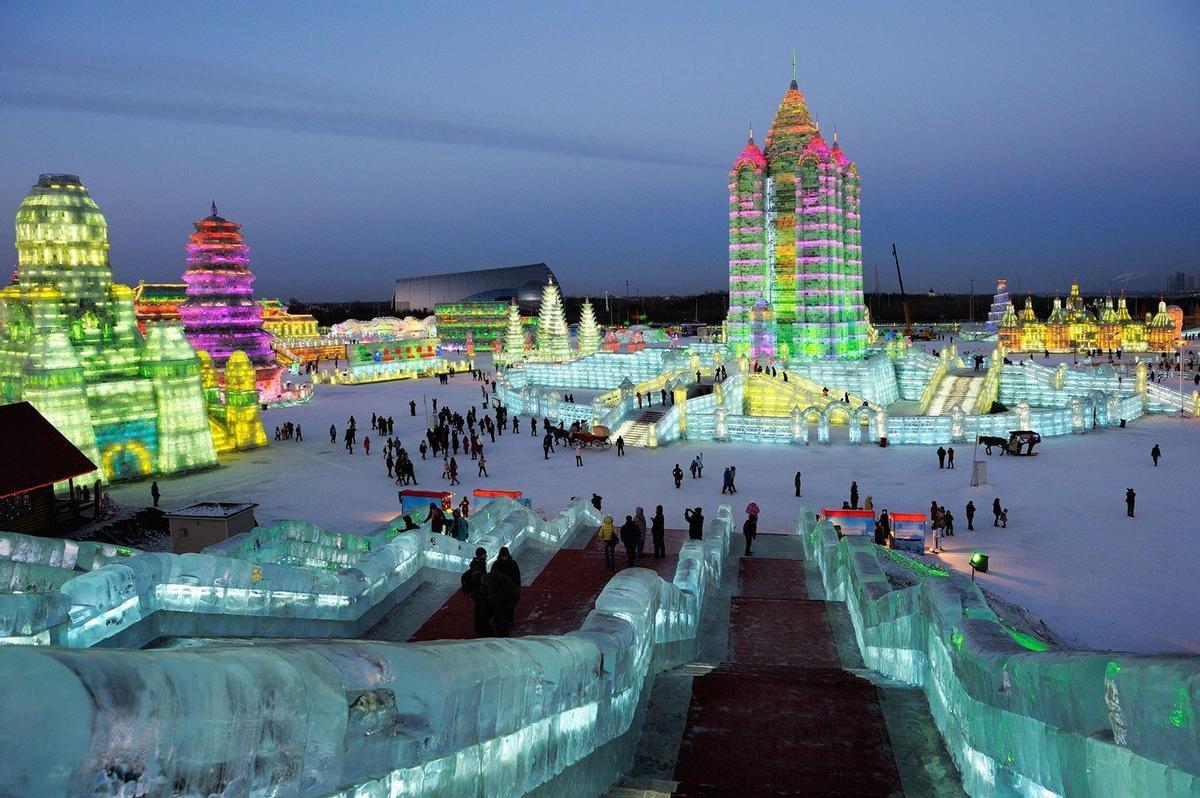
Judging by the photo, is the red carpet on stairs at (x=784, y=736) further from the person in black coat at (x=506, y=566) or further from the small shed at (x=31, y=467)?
the small shed at (x=31, y=467)

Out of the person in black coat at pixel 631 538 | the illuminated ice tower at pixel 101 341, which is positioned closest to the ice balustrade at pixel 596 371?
the illuminated ice tower at pixel 101 341

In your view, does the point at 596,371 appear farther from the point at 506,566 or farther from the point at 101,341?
the point at 506,566

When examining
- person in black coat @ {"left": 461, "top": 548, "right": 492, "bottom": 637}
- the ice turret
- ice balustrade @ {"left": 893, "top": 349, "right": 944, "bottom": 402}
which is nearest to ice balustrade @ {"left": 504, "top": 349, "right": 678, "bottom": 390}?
ice balustrade @ {"left": 893, "top": 349, "right": 944, "bottom": 402}

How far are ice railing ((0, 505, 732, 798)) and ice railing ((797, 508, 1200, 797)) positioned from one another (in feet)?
6.97

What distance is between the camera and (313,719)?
113 inches

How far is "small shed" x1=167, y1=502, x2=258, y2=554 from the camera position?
15.6 m

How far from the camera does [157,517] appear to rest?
22.0 metres

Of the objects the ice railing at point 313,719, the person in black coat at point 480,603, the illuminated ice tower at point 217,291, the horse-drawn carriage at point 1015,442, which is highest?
the illuminated ice tower at point 217,291

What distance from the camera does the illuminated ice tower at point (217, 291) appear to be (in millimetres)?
→ 45406

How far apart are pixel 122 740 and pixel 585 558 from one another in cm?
1189

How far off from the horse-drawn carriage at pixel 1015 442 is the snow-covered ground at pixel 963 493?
53 cm

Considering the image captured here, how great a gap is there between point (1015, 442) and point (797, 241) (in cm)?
2661

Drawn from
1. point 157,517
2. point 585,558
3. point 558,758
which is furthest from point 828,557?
point 157,517

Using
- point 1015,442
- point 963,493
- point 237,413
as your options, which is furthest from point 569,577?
point 237,413
